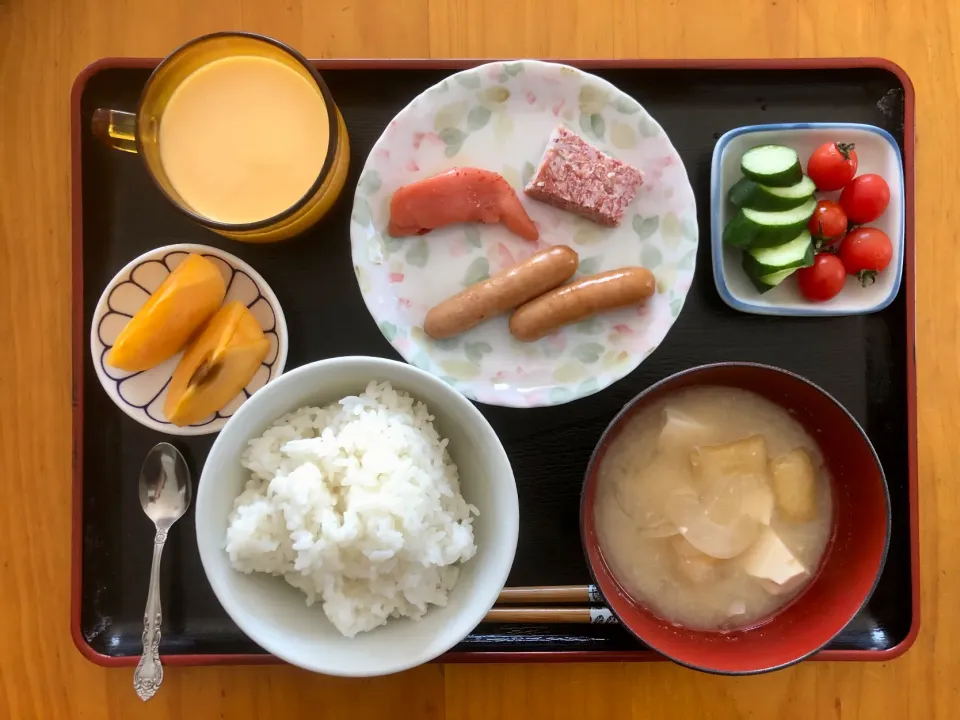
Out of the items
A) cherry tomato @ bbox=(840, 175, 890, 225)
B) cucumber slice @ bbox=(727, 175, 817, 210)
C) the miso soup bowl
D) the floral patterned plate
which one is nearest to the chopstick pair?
the miso soup bowl

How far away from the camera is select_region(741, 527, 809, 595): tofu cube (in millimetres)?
1525

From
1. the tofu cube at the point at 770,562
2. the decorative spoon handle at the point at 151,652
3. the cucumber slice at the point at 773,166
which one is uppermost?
the cucumber slice at the point at 773,166

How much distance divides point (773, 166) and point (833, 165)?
0.15m

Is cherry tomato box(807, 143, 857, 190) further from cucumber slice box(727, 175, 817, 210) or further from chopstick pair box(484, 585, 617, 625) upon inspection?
chopstick pair box(484, 585, 617, 625)

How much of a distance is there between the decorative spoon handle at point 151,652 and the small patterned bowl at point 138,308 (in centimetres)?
36

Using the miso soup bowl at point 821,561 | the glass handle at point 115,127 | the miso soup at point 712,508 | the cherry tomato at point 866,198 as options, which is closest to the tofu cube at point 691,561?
the miso soup at point 712,508

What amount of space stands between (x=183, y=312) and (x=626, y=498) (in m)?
1.06

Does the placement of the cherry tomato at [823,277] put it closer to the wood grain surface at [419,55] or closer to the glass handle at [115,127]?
the wood grain surface at [419,55]

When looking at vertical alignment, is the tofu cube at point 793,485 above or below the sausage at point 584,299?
below

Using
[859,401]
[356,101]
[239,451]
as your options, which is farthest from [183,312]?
[859,401]

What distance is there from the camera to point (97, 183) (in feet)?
5.61

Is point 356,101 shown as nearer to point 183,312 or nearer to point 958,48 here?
point 183,312

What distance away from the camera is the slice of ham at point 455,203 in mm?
1668

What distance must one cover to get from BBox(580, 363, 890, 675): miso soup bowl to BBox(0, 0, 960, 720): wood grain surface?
305 millimetres
